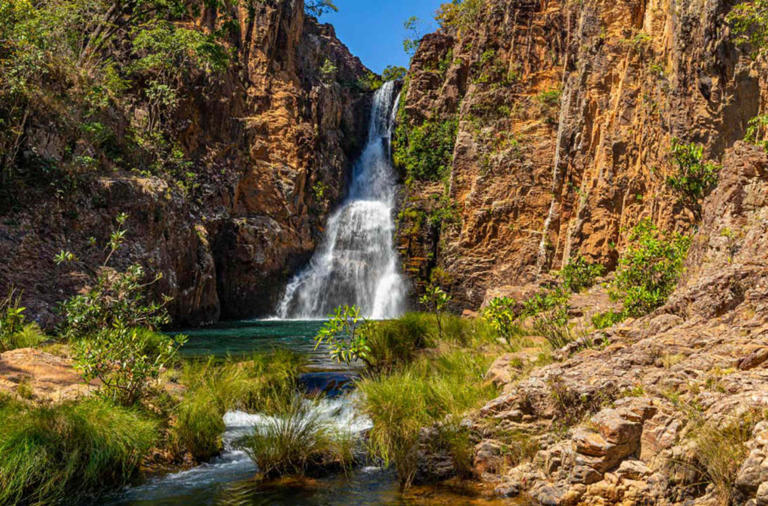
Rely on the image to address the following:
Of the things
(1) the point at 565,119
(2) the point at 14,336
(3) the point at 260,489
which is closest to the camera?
(3) the point at 260,489

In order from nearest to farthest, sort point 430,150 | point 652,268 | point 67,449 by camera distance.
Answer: point 67,449, point 652,268, point 430,150

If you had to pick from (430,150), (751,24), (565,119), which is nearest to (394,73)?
(430,150)

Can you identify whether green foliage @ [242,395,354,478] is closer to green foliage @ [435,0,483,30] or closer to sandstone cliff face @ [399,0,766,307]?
sandstone cliff face @ [399,0,766,307]

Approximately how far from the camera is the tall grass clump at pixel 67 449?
434 cm

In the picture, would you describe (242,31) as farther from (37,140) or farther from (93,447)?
(93,447)

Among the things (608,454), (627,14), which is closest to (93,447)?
(608,454)

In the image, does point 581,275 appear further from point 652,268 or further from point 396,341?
point 396,341

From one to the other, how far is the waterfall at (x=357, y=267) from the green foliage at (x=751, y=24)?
20085 millimetres

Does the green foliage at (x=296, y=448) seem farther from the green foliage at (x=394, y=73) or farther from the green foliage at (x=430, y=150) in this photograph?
the green foliage at (x=394, y=73)

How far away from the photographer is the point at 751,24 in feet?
31.5

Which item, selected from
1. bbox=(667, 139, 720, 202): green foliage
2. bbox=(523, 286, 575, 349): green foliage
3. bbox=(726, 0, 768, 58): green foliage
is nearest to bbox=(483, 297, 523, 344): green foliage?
bbox=(523, 286, 575, 349): green foliage

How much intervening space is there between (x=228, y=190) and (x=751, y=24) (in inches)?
928

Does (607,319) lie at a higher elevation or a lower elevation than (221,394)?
higher

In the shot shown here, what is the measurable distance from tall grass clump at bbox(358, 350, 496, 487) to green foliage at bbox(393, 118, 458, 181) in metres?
23.4
